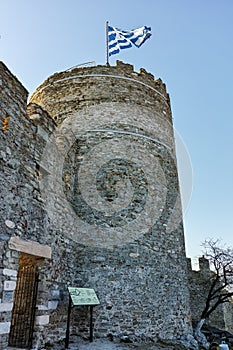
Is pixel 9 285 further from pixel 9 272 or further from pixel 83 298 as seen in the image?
pixel 83 298

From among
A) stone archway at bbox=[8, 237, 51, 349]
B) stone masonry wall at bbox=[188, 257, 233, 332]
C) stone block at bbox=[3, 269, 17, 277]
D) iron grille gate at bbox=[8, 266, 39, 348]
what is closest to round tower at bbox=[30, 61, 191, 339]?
stone archway at bbox=[8, 237, 51, 349]

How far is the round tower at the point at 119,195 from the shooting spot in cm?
827

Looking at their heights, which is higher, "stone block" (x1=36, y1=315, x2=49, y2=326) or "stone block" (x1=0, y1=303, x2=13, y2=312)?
"stone block" (x1=0, y1=303, x2=13, y2=312)

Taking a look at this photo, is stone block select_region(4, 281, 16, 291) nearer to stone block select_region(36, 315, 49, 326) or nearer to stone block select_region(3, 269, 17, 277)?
stone block select_region(3, 269, 17, 277)

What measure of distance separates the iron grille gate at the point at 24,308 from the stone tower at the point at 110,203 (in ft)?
0.69

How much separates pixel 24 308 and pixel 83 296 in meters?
1.41

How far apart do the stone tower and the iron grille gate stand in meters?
0.21

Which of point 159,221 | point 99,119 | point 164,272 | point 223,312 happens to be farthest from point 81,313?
point 223,312

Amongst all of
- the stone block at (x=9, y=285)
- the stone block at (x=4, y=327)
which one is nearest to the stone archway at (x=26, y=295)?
the stone block at (x=9, y=285)

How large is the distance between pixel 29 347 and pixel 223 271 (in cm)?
1058

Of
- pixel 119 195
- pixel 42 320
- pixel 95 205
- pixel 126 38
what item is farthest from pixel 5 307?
pixel 126 38

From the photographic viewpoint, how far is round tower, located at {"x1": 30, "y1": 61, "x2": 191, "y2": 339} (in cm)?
827

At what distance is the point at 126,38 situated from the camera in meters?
12.4

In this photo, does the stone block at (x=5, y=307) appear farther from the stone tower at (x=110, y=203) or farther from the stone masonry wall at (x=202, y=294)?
the stone masonry wall at (x=202, y=294)
